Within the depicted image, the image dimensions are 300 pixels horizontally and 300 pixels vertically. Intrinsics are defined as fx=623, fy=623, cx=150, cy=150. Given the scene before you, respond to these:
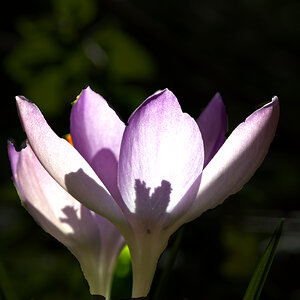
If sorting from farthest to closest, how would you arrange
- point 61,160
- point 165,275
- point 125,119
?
point 125,119, point 165,275, point 61,160

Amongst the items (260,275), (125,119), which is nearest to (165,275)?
(260,275)

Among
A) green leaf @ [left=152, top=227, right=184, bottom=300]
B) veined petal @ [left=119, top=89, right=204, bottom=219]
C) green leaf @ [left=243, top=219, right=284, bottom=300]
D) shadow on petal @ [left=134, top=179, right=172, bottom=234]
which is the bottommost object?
green leaf @ [left=152, top=227, right=184, bottom=300]

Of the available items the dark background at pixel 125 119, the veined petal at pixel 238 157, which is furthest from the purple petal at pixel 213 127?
the dark background at pixel 125 119

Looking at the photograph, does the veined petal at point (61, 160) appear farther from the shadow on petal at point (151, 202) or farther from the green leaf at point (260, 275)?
the green leaf at point (260, 275)

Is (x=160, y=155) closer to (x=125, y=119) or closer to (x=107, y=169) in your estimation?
(x=107, y=169)

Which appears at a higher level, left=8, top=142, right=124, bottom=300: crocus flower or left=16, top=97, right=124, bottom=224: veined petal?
left=16, top=97, right=124, bottom=224: veined petal

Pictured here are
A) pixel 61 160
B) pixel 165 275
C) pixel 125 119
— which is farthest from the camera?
pixel 125 119

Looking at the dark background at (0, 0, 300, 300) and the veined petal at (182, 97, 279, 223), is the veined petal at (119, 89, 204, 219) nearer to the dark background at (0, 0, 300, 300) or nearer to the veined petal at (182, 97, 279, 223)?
the veined petal at (182, 97, 279, 223)

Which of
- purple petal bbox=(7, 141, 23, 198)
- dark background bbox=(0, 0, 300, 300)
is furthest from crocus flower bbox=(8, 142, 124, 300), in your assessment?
dark background bbox=(0, 0, 300, 300)
